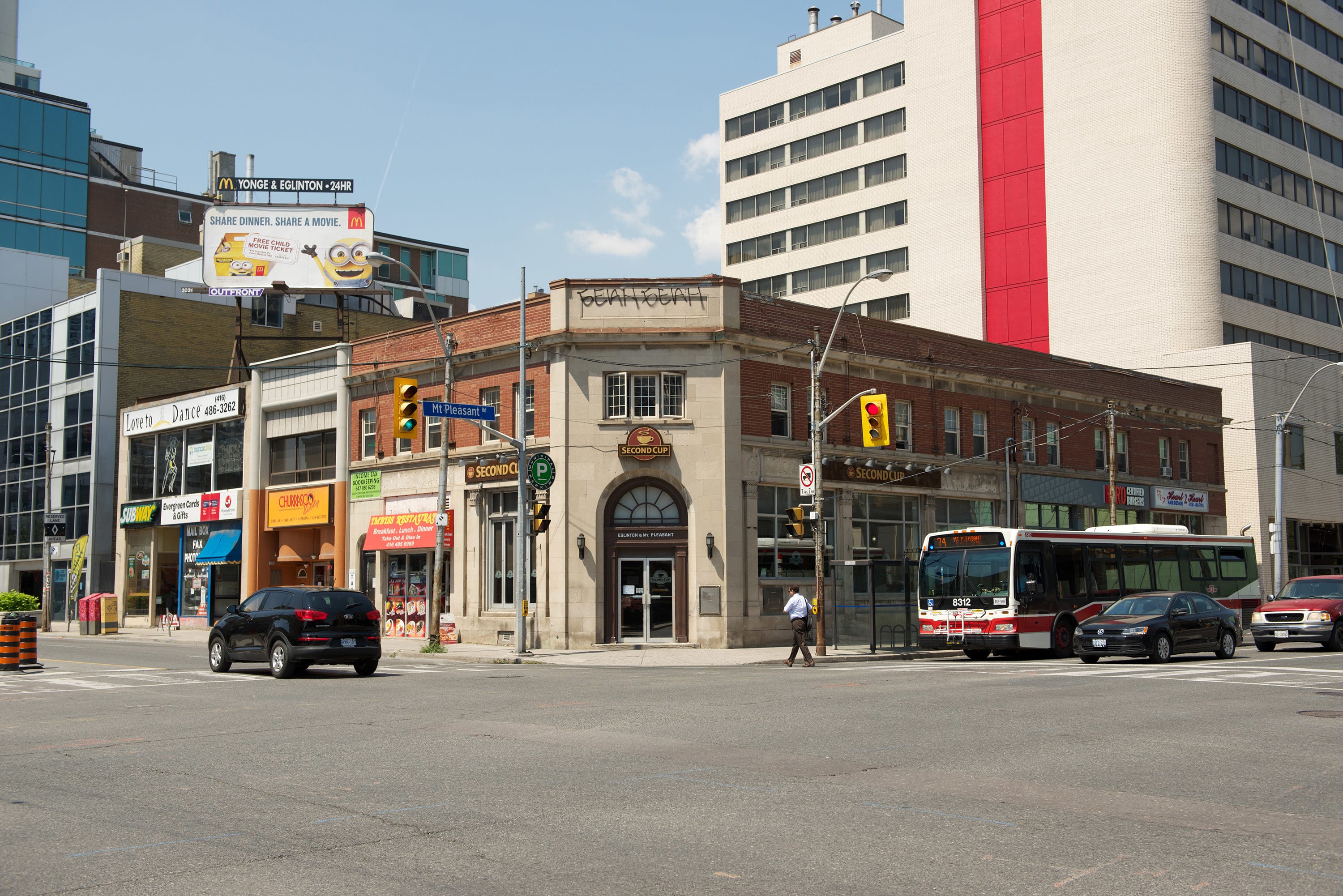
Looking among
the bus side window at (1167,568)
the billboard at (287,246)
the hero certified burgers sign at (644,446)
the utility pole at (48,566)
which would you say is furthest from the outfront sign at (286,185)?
the bus side window at (1167,568)

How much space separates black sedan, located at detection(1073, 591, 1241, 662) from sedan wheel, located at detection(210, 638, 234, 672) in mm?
17775

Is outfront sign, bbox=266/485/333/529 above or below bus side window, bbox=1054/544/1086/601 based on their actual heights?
above

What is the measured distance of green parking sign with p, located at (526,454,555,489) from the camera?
3100 cm

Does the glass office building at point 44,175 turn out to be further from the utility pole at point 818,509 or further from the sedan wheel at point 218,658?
the utility pole at point 818,509

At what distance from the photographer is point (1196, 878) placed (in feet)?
22.5

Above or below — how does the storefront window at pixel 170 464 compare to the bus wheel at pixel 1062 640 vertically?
above

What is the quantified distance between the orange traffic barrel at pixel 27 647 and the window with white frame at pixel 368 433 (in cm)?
1632

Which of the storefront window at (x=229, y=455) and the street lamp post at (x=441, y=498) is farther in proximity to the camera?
the storefront window at (x=229, y=455)

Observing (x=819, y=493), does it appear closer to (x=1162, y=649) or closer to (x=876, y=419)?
(x=876, y=419)

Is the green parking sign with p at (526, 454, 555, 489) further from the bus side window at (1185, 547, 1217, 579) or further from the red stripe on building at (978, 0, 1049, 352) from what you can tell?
the red stripe on building at (978, 0, 1049, 352)

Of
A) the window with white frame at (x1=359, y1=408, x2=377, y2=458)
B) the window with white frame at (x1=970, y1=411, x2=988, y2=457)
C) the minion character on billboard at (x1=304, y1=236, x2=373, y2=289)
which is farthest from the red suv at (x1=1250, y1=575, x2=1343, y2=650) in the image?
the minion character on billboard at (x1=304, y1=236, x2=373, y2=289)

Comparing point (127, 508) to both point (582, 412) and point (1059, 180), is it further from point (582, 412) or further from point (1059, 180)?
point (1059, 180)

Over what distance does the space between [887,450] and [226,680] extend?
76.0 feet

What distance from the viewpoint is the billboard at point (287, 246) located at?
Result: 4912cm
